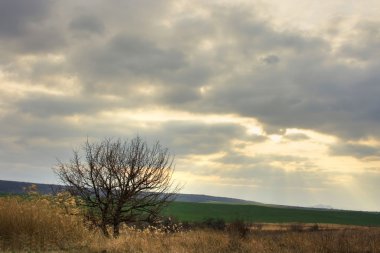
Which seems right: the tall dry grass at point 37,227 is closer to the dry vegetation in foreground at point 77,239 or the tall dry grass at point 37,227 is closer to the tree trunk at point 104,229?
the dry vegetation in foreground at point 77,239

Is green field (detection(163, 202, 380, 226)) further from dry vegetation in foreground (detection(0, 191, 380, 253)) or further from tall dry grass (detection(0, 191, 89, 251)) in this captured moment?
tall dry grass (detection(0, 191, 89, 251))

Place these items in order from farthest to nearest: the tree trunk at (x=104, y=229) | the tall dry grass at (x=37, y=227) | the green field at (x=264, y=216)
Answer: the green field at (x=264, y=216)
the tree trunk at (x=104, y=229)
the tall dry grass at (x=37, y=227)

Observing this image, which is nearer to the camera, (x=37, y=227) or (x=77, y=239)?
(x=37, y=227)

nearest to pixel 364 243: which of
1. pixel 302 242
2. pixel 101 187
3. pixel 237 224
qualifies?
pixel 302 242

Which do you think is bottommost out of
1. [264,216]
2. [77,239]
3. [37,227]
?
[77,239]

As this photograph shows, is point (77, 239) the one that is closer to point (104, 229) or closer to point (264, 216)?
point (104, 229)

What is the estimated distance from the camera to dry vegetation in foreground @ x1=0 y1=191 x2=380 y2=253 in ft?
63.4

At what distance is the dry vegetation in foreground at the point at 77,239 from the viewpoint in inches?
761

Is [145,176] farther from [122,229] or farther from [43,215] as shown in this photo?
[43,215]

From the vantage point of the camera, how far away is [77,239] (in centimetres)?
2100

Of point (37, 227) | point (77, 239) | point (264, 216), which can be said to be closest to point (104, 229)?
point (77, 239)

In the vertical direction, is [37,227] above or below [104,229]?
above

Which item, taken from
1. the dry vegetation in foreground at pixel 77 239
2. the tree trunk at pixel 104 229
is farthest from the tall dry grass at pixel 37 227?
the tree trunk at pixel 104 229

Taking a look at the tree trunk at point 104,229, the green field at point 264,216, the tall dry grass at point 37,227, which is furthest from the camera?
the green field at point 264,216
